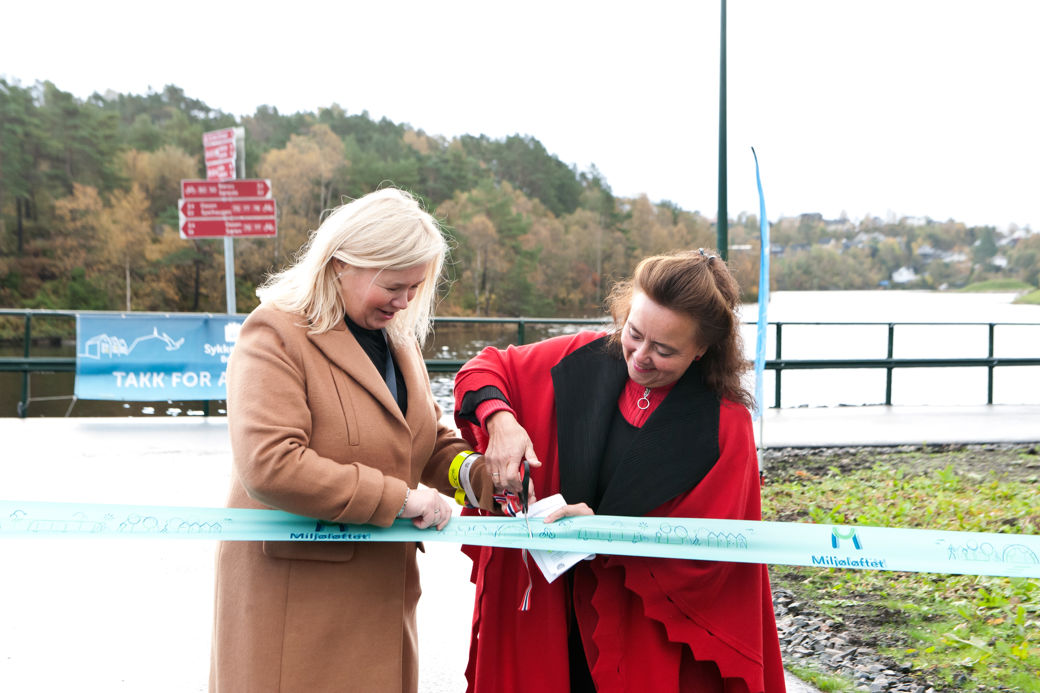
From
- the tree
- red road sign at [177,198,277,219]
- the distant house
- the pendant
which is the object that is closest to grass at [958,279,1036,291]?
the distant house

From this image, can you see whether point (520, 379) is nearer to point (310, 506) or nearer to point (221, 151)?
point (310, 506)

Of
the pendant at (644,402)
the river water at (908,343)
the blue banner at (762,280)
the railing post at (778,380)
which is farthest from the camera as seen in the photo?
the river water at (908,343)

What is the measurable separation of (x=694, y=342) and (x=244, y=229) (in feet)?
38.9

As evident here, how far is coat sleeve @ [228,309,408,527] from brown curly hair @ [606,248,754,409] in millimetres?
882

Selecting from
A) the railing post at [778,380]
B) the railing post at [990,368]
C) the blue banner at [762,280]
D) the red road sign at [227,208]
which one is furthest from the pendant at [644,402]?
the red road sign at [227,208]

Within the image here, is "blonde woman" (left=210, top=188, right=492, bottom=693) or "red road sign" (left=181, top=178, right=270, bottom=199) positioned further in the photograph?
"red road sign" (left=181, top=178, right=270, bottom=199)

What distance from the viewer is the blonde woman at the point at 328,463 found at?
1.87m

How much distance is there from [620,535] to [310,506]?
0.83m

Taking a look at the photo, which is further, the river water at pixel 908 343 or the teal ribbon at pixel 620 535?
the river water at pixel 908 343

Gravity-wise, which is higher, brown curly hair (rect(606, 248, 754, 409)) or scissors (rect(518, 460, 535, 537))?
brown curly hair (rect(606, 248, 754, 409))

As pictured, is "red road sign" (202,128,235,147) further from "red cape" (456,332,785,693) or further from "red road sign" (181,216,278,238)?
"red cape" (456,332,785,693)

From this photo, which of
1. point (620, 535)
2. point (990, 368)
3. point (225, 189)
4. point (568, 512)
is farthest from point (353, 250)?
point (990, 368)

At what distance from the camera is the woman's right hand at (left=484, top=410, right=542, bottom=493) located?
7.32ft

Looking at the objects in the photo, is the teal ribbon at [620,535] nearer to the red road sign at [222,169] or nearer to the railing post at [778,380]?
the railing post at [778,380]
